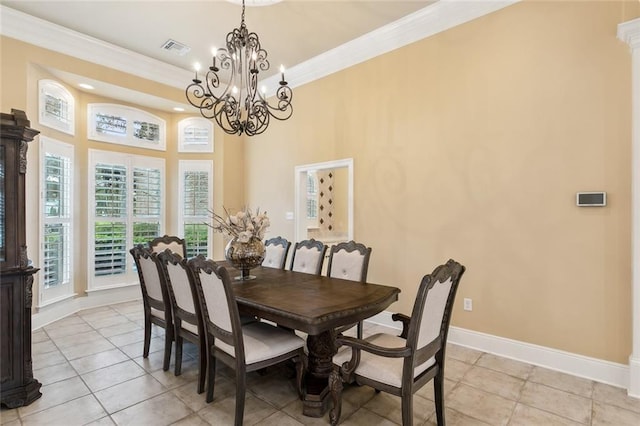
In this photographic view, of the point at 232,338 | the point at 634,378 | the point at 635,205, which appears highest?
the point at 635,205

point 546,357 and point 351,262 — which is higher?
point 351,262

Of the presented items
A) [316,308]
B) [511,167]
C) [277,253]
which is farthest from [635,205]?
[277,253]

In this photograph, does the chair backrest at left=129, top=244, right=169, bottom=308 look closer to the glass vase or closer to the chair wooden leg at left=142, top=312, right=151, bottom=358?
the chair wooden leg at left=142, top=312, right=151, bottom=358

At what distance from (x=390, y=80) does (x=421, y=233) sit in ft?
6.43

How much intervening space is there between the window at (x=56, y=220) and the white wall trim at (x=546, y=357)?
5.03 meters

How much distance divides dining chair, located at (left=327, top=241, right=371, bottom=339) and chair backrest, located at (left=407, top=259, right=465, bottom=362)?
118 centimetres

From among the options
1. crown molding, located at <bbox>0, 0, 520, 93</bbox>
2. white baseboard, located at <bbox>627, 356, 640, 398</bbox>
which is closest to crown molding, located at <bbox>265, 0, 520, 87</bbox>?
crown molding, located at <bbox>0, 0, 520, 93</bbox>

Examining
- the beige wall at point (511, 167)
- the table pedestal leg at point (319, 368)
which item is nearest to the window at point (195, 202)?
the beige wall at point (511, 167)

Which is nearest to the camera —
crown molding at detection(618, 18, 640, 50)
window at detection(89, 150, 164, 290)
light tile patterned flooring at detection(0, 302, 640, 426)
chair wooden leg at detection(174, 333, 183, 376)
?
light tile patterned flooring at detection(0, 302, 640, 426)

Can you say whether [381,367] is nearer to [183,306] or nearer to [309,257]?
[183,306]

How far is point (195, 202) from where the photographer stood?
226 inches

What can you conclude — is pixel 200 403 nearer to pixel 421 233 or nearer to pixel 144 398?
pixel 144 398

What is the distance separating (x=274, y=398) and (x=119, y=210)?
4.18 m

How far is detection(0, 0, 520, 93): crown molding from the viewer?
3434 mm
